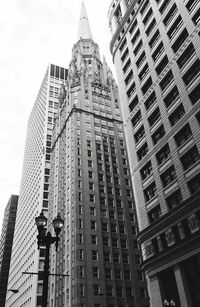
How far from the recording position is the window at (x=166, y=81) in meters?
39.8

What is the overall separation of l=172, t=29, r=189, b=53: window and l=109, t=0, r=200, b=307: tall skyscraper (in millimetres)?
115

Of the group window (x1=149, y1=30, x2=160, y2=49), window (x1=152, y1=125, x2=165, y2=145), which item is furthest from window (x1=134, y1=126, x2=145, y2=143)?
window (x1=149, y1=30, x2=160, y2=49)

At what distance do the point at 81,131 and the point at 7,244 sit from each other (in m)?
79.8

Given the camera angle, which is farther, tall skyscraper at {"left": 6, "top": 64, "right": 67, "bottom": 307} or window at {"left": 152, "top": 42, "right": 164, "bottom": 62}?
tall skyscraper at {"left": 6, "top": 64, "right": 67, "bottom": 307}

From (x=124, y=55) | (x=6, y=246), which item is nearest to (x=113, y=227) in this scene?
(x=124, y=55)

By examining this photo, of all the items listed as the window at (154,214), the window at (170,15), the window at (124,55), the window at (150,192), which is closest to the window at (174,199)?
the window at (154,214)

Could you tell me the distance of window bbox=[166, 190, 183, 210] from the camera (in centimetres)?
3347

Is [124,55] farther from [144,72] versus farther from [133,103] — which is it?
[133,103]

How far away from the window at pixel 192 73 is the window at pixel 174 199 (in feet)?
40.7

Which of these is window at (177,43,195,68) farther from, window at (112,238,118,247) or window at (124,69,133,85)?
window at (112,238,118,247)

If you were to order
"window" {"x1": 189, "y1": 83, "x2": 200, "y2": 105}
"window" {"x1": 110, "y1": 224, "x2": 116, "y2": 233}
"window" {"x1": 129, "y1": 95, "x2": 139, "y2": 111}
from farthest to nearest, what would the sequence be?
"window" {"x1": 110, "y1": 224, "x2": 116, "y2": 233} < "window" {"x1": 129, "y1": 95, "x2": 139, "y2": 111} < "window" {"x1": 189, "y1": 83, "x2": 200, "y2": 105}

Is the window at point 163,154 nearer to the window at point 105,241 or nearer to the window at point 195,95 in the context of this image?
the window at point 195,95

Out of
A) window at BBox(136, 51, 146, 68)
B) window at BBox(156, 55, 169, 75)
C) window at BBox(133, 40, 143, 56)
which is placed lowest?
window at BBox(156, 55, 169, 75)

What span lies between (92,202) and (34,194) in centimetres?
4295
